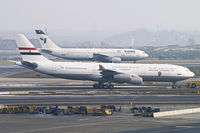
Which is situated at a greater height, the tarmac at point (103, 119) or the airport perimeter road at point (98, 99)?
the airport perimeter road at point (98, 99)

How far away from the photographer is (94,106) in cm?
5597

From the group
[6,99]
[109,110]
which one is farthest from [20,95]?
[109,110]

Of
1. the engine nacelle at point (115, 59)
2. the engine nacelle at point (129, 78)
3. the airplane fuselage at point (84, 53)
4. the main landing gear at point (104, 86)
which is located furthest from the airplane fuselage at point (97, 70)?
the airplane fuselage at point (84, 53)

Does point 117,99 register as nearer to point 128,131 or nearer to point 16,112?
point 16,112

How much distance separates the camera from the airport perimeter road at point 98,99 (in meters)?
61.4

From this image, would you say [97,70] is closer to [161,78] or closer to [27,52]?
[161,78]

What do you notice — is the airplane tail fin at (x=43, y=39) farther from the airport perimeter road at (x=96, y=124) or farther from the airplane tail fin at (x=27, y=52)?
the airport perimeter road at (x=96, y=124)

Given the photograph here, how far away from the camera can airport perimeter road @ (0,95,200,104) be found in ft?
201

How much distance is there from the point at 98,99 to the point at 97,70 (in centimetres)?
1712

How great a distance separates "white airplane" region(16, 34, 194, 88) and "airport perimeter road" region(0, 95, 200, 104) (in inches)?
490

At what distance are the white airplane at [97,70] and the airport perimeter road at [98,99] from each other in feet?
40.8

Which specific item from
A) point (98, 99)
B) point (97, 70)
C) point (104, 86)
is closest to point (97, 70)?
point (97, 70)

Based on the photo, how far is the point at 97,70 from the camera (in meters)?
80.4

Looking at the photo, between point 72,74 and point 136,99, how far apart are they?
1888 centimetres
